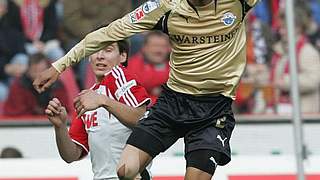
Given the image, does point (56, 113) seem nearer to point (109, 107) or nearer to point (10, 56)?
point (109, 107)

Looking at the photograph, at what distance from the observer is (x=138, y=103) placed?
257 inches

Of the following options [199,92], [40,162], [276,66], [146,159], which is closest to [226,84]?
[199,92]

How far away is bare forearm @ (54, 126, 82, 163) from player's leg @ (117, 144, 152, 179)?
0.49 metres

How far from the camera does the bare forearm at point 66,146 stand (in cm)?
664

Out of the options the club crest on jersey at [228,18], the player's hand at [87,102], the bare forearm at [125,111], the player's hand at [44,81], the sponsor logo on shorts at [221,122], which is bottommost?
the sponsor logo on shorts at [221,122]

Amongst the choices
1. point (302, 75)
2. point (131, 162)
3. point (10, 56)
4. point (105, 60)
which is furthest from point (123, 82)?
point (10, 56)

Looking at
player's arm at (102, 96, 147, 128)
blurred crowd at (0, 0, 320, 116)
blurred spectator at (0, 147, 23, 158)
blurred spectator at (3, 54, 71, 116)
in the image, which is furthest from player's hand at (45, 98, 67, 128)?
blurred spectator at (3, 54, 71, 116)

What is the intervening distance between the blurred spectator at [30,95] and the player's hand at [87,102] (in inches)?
147

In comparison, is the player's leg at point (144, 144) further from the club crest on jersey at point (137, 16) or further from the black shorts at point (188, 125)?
the club crest on jersey at point (137, 16)

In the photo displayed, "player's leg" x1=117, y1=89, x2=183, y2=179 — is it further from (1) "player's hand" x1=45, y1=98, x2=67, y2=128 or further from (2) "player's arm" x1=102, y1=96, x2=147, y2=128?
(1) "player's hand" x1=45, y1=98, x2=67, y2=128

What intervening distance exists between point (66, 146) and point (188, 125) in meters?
0.81

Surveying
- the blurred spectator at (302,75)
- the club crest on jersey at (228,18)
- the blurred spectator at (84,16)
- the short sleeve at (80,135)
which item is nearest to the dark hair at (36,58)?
the blurred spectator at (84,16)

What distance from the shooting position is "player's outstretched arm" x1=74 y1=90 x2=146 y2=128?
615 centimetres

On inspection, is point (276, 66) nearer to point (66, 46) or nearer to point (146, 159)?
point (66, 46)
